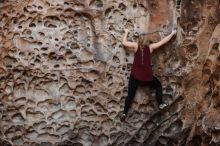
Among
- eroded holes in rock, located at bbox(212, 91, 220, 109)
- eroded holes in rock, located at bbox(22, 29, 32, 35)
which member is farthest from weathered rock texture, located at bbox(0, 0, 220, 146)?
eroded holes in rock, located at bbox(212, 91, 220, 109)

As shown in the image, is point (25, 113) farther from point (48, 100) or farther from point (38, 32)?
point (38, 32)

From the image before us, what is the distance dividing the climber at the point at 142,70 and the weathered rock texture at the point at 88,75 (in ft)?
0.24

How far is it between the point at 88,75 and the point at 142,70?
42cm

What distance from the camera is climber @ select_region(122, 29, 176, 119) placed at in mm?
4488

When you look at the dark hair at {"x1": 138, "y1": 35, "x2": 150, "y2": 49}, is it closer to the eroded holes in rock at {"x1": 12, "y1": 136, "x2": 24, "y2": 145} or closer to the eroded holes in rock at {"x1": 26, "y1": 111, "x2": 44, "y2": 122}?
the eroded holes in rock at {"x1": 26, "y1": 111, "x2": 44, "y2": 122}

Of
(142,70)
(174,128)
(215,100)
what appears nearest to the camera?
(215,100)

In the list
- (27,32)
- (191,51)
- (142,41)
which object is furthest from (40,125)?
(191,51)

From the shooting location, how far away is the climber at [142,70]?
177 inches

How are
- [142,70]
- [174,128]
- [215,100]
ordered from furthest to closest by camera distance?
[174,128]
[142,70]
[215,100]

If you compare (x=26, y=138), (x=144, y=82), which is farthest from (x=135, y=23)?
(x=26, y=138)

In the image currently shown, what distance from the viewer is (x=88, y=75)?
4617 mm

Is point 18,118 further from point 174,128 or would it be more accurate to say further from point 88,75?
point 174,128

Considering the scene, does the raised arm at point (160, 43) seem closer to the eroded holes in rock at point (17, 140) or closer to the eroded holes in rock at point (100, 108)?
the eroded holes in rock at point (100, 108)

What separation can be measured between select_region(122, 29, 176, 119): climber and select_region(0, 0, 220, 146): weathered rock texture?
0.24ft
